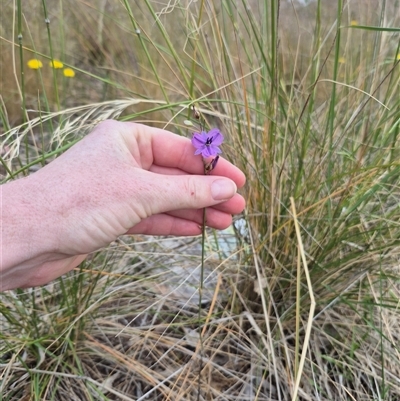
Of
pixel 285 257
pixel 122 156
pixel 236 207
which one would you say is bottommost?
pixel 285 257

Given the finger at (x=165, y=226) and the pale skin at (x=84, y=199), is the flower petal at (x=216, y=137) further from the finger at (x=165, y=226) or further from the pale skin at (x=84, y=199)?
the finger at (x=165, y=226)

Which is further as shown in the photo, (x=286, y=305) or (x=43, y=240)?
→ (x=286, y=305)

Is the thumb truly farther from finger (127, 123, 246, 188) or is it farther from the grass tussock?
the grass tussock

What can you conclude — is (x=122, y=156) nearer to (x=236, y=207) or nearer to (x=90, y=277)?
(x=236, y=207)

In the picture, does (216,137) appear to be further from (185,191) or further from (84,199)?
(84,199)

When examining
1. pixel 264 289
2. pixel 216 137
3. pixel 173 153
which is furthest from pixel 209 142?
pixel 264 289

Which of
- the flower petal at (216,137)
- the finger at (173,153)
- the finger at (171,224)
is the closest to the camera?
the flower petal at (216,137)

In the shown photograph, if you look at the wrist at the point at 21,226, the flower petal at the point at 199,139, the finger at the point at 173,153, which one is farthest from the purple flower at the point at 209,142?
the wrist at the point at 21,226

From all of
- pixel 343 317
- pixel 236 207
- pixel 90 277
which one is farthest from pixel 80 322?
pixel 343 317
